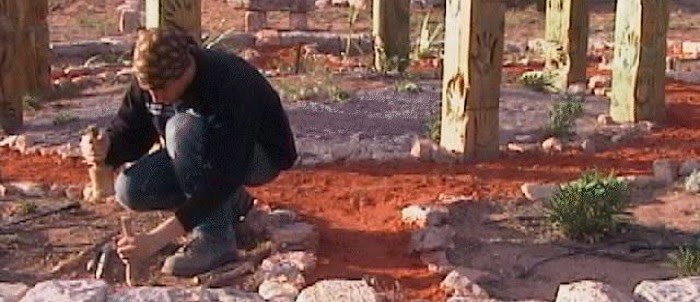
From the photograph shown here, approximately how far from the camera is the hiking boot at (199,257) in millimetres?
5562

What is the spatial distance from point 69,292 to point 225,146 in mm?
1202

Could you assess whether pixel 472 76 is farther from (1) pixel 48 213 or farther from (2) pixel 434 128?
(1) pixel 48 213

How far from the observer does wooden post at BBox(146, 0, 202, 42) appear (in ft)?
24.3

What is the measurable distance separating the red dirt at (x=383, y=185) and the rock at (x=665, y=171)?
160 mm

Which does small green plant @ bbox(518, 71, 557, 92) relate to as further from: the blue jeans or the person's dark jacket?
the person's dark jacket

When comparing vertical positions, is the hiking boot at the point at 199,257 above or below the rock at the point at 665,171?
below

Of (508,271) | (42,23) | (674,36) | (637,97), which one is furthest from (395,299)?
(674,36)

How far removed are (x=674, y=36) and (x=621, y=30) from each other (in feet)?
16.8

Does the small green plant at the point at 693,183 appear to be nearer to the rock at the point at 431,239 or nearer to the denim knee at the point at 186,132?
the rock at the point at 431,239

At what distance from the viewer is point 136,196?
18.6ft

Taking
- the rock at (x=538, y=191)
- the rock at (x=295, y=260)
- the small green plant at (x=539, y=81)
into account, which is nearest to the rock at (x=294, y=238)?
the rock at (x=295, y=260)

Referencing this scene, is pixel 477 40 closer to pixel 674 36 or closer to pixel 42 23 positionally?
pixel 42 23

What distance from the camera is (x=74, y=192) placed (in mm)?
6758

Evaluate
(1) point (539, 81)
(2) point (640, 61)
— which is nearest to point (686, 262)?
(2) point (640, 61)
